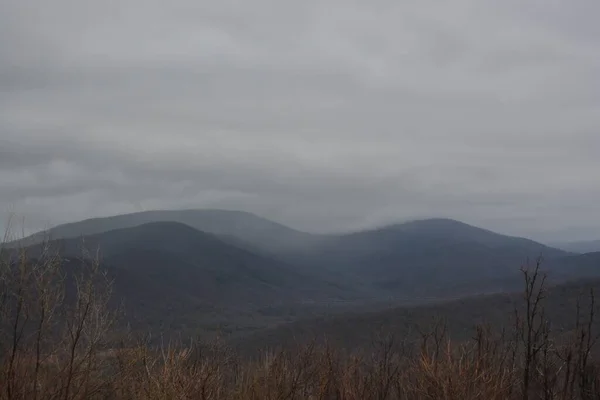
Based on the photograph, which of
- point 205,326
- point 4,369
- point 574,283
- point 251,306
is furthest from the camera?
point 251,306

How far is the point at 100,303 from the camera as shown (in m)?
13.3

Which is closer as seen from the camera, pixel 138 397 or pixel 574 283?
pixel 138 397

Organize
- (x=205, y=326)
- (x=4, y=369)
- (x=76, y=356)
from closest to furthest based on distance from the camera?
1. (x=4, y=369)
2. (x=76, y=356)
3. (x=205, y=326)

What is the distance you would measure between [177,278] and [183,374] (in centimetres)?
15140

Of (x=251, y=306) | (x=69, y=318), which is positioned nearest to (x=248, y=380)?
(x=69, y=318)

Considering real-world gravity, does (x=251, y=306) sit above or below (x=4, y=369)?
below

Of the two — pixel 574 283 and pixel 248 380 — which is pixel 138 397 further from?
pixel 574 283

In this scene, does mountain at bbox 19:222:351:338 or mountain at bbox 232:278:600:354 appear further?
mountain at bbox 19:222:351:338

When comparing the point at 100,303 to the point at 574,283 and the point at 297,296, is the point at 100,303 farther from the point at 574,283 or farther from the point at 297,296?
the point at 297,296

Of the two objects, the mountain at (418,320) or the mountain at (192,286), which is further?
the mountain at (192,286)

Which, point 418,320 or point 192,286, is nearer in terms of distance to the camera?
→ point 418,320

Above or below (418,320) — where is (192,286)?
above

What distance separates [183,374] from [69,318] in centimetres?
319

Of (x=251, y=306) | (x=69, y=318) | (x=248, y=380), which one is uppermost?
(x=69, y=318)
